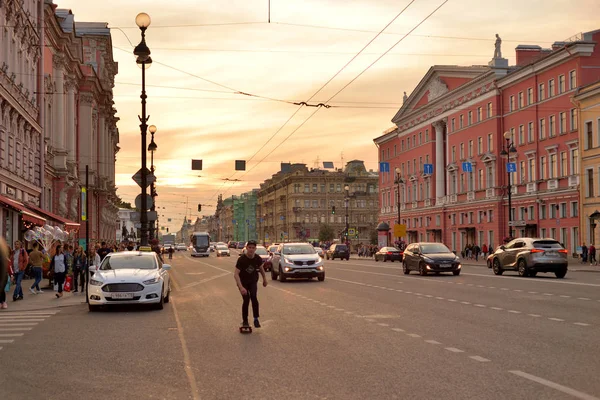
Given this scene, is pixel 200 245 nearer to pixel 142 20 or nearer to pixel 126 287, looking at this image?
pixel 142 20

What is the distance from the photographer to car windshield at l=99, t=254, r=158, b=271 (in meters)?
20.3

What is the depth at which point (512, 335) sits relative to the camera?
1268cm

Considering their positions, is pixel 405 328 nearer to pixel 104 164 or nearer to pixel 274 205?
pixel 104 164

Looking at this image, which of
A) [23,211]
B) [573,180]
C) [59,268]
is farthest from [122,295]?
[573,180]

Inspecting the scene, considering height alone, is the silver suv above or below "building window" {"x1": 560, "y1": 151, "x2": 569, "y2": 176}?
below

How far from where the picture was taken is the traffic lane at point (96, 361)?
8.25 metres

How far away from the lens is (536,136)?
6581 centimetres

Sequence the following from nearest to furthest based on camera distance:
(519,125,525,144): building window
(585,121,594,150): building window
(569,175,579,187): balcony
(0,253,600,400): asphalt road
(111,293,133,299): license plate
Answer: (0,253,600,400): asphalt road → (111,293,133,299): license plate → (585,121,594,150): building window → (569,175,579,187): balcony → (519,125,525,144): building window

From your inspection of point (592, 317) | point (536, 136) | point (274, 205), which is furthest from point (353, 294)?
point (274, 205)

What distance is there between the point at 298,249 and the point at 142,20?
1129cm

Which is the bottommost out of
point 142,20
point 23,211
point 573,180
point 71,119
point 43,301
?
point 43,301

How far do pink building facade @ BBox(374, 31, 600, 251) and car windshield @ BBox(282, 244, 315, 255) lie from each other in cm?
2354

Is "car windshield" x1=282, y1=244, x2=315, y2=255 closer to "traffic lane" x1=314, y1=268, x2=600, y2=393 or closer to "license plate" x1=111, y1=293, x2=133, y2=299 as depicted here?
"traffic lane" x1=314, y1=268, x2=600, y2=393

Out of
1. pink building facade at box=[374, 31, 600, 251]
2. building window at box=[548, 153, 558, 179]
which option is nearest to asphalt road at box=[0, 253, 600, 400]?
pink building facade at box=[374, 31, 600, 251]
